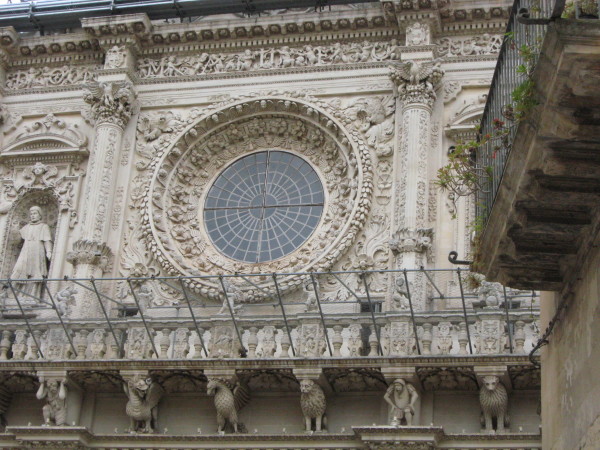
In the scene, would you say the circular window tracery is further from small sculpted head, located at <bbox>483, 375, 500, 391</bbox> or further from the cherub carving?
small sculpted head, located at <bbox>483, 375, 500, 391</bbox>

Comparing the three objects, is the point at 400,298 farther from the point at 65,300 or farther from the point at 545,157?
the point at 545,157

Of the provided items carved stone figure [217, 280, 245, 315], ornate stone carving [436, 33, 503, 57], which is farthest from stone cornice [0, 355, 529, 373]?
ornate stone carving [436, 33, 503, 57]

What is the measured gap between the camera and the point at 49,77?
24844 millimetres

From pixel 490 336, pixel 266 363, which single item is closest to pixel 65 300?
pixel 266 363

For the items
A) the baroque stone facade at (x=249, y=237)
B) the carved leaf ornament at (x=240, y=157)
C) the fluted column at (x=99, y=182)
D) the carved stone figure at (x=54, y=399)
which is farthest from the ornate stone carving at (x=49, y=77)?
the carved stone figure at (x=54, y=399)

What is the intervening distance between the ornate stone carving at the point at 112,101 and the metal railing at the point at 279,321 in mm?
3556

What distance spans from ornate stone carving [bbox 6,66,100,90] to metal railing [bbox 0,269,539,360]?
200 inches

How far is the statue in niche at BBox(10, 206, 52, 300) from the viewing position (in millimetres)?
22469

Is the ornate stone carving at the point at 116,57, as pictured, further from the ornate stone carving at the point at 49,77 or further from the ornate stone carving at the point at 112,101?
the ornate stone carving at the point at 112,101

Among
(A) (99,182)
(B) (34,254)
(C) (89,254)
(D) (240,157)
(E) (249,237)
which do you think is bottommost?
(C) (89,254)

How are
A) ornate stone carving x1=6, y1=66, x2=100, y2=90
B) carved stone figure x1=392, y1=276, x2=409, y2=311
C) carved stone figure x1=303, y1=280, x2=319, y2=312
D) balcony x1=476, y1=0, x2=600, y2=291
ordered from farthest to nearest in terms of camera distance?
ornate stone carving x1=6, y1=66, x2=100, y2=90, carved stone figure x1=303, y1=280, x2=319, y2=312, carved stone figure x1=392, y1=276, x2=409, y2=311, balcony x1=476, y1=0, x2=600, y2=291

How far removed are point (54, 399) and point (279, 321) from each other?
13.1 feet

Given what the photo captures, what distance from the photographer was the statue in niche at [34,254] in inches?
885

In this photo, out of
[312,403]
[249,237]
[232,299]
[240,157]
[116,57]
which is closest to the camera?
[312,403]
